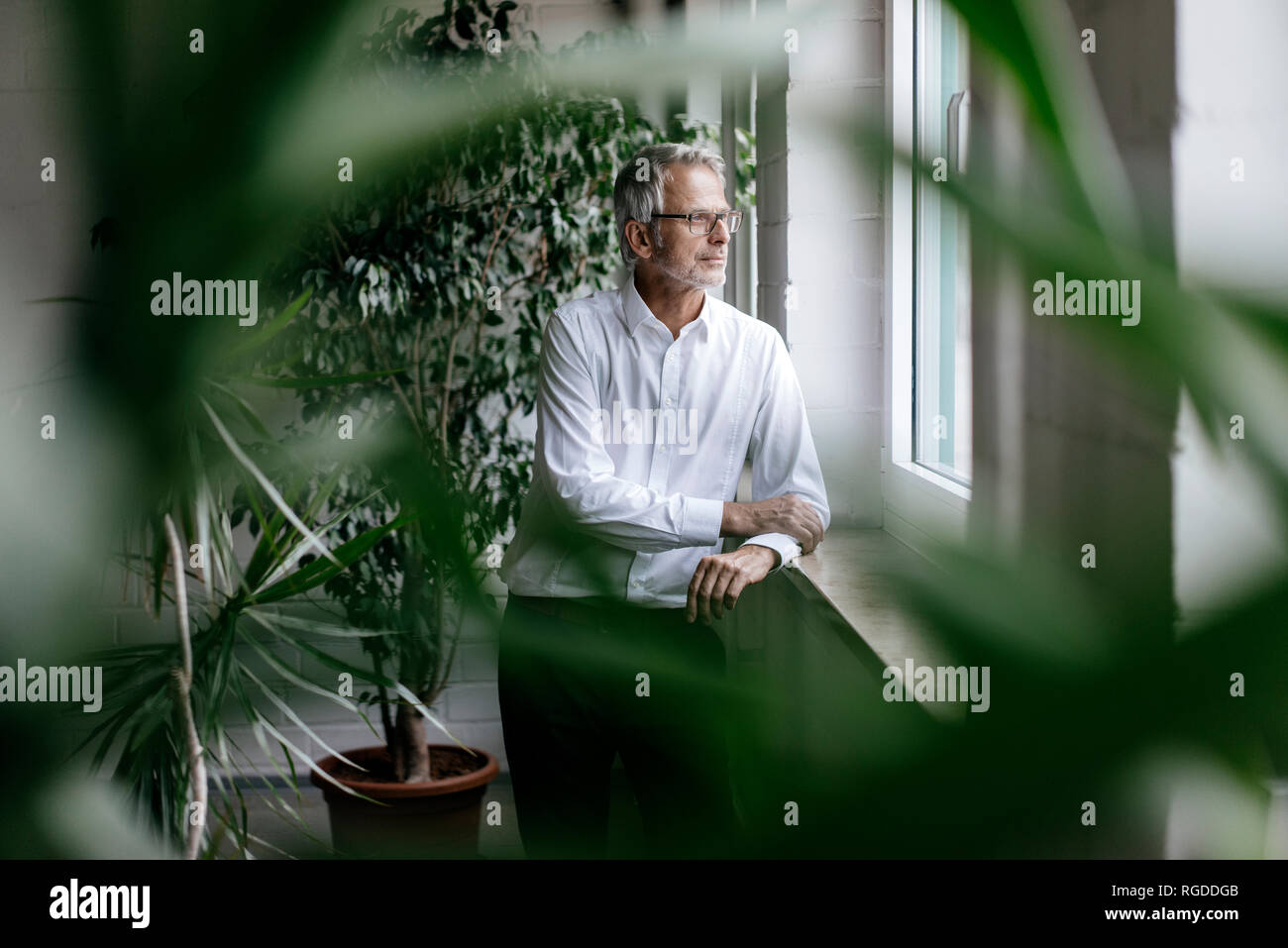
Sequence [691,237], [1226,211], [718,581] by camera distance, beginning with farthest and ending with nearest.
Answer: [691,237] < [718,581] < [1226,211]

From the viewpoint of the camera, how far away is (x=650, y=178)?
5.36 feet

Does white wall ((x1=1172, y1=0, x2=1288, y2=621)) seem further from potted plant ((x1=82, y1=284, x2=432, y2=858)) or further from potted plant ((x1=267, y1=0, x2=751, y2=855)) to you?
potted plant ((x1=267, y1=0, x2=751, y2=855))

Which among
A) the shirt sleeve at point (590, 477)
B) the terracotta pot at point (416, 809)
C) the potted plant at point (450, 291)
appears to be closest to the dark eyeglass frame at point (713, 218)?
the shirt sleeve at point (590, 477)

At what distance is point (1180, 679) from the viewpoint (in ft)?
0.36

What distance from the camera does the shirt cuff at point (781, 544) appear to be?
1.48m

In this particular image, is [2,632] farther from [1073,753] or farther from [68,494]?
[1073,753]

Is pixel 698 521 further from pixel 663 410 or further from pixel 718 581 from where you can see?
pixel 663 410

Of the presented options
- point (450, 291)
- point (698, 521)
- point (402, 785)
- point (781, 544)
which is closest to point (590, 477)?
point (698, 521)

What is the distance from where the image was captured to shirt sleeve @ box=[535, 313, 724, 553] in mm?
1412

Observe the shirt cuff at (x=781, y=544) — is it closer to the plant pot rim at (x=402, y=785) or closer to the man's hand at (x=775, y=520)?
the man's hand at (x=775, y=520)

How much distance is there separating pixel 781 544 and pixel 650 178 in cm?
57
